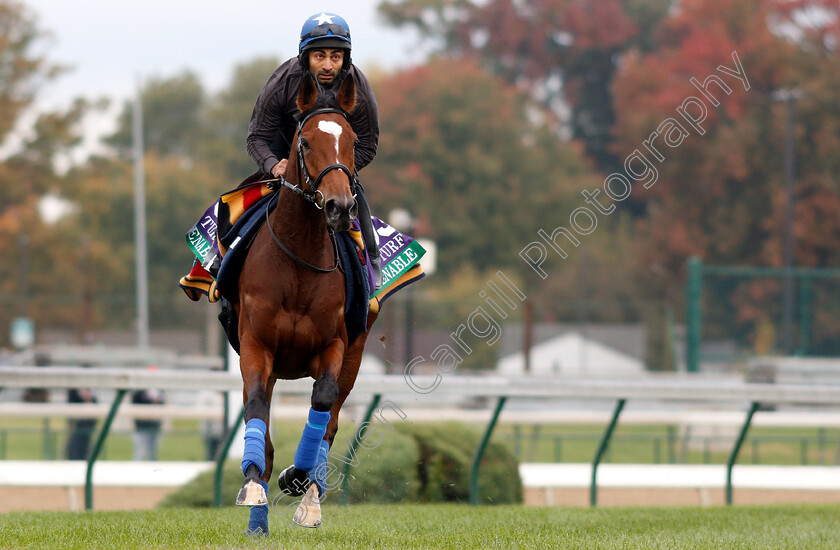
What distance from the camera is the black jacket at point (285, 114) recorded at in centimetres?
707

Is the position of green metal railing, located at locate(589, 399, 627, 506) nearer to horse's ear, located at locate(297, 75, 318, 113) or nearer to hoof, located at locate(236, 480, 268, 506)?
hoof, located at locate(236, 480, 268, 506)

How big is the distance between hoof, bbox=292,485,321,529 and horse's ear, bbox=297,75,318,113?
6.77ft

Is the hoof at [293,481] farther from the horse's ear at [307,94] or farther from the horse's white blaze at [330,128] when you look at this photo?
the horse's ear at [307,94]

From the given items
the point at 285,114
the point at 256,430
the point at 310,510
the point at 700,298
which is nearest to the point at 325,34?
the point at 285,114

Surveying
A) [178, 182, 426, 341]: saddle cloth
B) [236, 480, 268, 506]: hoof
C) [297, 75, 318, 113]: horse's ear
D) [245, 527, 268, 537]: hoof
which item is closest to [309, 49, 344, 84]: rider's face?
[297, 75, 318, 113]: horse's ear

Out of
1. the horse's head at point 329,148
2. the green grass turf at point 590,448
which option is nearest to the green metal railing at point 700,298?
the green grass turf at point 590,448

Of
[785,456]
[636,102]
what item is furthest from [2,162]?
[785,456]

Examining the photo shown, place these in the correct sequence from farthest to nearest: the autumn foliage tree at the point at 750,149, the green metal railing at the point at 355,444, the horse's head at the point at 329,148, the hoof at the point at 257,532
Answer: the autumn foliage tree at the point at 750,149 < the green metal railing at the point at 355,444 < the hoof at the point at 257,532 < the horse's head at the point at 329,148

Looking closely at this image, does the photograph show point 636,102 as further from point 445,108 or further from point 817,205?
point 817,205

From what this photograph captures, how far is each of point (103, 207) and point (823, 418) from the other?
109 ft

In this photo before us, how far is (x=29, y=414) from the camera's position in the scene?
15445mm

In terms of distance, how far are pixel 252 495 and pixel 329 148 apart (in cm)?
173

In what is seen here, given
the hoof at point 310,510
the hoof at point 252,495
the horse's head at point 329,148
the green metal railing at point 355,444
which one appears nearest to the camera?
the horse's head at point 329,148

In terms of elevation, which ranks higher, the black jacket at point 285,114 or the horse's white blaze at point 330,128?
the black jacket at point 285,114
